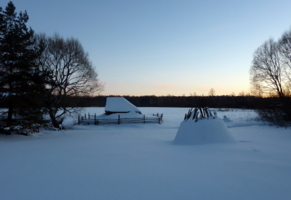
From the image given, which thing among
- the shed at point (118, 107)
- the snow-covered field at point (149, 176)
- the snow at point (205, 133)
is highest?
the shed at point (118, 107)

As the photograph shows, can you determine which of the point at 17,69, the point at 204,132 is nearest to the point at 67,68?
the point at 17,69

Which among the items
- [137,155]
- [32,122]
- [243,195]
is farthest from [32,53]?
[243,195]

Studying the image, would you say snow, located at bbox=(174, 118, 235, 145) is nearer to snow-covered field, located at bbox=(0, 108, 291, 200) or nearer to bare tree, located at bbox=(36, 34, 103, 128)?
snow-covered field, located at bbox=(0, 108, 291, 200)

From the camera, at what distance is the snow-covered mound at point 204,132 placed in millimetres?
10312

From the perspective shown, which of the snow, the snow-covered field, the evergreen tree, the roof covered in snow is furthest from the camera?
the roof covered in snow

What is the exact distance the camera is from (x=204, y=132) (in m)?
10.5

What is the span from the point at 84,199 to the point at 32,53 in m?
13.8

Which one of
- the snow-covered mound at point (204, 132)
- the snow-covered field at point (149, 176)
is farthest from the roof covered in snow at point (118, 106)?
the snow-covered field at point (149, 176)

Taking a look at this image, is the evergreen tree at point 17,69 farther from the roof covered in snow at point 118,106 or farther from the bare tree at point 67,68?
the roof covered in snow at point 118,106

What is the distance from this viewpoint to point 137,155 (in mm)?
8023

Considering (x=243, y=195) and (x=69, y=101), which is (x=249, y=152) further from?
(x=69, y=101)

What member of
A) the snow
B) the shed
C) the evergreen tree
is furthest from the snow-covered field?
the shed

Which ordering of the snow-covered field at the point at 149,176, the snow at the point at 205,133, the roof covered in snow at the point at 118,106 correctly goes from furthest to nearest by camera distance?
the roof covered in snow at the point at 118,106 → the snow at the point at 205,133 → the snow-covered field at the point at 149,176

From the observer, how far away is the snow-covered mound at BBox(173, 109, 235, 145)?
10312 mm
